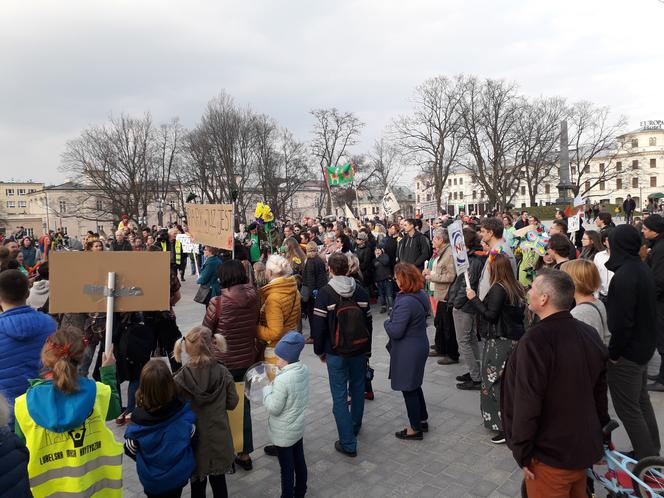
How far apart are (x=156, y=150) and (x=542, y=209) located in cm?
3850

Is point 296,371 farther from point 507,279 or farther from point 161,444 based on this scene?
point 507,279

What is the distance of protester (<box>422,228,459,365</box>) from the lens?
6934 mm

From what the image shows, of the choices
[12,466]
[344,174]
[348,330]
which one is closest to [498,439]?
[348,330]

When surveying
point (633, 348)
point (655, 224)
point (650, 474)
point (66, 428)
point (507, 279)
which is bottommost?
point (650, 474)

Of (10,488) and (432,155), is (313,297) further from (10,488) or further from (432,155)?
(432,155)

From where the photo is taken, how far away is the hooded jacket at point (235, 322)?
14.2 ft

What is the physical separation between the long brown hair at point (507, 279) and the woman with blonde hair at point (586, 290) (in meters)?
0.63

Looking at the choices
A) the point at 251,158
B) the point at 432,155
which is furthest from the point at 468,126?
the point at 251,158

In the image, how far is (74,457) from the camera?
2580mm

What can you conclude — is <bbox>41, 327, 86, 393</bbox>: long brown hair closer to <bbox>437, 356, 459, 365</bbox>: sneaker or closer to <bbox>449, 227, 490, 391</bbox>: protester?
<bbox>449, 227, 490, 391</bbox>: protester

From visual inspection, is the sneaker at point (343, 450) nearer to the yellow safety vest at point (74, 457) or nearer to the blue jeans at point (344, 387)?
the blue jeans at point (344, 387)

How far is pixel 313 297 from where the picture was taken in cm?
876

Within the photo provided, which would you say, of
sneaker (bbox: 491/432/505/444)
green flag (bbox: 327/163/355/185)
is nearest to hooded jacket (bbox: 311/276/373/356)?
sneaker (bbox: 491/432/505/444)

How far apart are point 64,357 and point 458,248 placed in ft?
13.6
